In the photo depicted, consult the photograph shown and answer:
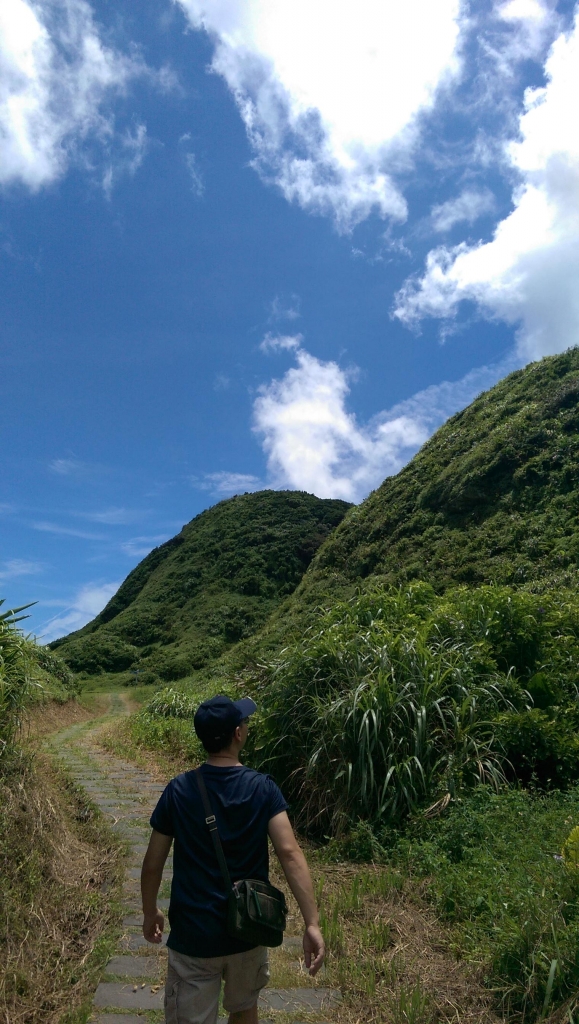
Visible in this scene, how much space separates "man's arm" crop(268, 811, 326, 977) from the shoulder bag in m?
0.08

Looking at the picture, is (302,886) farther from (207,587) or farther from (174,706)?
(207,587)

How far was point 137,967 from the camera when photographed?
3285 millimetres

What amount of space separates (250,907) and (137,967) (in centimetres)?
166

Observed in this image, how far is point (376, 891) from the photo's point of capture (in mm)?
4008

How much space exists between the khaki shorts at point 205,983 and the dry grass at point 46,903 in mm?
1009

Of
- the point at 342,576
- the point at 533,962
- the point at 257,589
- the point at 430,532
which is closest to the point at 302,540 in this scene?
the point at 257,589

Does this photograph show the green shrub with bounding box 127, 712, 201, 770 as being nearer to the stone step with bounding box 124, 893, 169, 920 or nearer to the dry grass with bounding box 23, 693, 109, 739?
the dry grass with bounding box 23, 693, 109, 739

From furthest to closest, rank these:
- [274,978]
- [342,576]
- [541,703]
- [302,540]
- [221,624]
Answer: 1. [302,540]
2. [221,624]
3. [342,576]
4. [541,703]
5. [274,978]

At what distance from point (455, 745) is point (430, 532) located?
16.5 metres

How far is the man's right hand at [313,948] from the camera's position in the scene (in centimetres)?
214

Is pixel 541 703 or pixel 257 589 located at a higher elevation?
pixel 257 589

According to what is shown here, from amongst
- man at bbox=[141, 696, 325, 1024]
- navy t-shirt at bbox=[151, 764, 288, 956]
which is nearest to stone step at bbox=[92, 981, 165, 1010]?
man at bbox=[141, 696, 325, 1024]

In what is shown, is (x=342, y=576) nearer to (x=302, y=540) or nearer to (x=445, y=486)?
(x=445, y=486)

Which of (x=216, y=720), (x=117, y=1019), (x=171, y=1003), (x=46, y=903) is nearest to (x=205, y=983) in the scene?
(x=171, y=1003)
